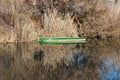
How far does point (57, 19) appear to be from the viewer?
1764cm

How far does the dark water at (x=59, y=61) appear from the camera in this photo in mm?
9695

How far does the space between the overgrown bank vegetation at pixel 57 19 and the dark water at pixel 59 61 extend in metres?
0.85

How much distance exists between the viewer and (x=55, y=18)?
17688mm

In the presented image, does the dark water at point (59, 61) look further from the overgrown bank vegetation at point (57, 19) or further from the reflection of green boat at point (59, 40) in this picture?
the overgrown bank vegetation at point (57, 19)

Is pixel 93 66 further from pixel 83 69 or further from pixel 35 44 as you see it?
pixel 35 44

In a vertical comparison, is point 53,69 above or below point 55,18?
below

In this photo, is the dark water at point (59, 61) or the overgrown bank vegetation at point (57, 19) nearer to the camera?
the dark water at point (59, 61)

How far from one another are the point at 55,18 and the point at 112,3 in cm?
340

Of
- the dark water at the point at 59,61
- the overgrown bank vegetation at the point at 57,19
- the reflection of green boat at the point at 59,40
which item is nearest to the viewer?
the dark water at the point at 59,61

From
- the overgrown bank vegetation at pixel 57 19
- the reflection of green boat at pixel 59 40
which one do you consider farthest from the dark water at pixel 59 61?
the overgrown bank vegetation at pixel 57 19

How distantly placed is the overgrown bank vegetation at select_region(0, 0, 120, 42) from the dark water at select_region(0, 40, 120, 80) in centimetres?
85

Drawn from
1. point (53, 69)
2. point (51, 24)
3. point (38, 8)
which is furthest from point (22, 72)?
point (38, 8)

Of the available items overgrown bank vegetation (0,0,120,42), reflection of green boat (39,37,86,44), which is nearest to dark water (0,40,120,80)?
reflection of green boat (39,37,86,44)

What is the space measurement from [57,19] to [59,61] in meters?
5.61
